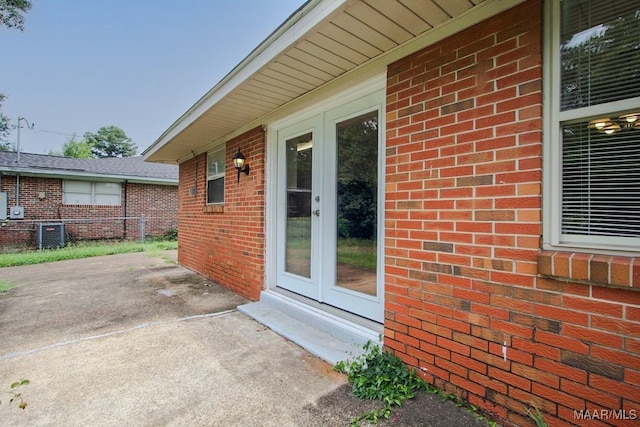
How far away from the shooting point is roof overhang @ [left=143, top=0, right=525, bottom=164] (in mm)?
1768

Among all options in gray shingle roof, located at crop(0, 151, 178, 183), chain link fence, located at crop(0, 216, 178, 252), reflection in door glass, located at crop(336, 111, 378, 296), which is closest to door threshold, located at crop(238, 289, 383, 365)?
reflection in door glass, located at crop(336, 111, 378, 296)

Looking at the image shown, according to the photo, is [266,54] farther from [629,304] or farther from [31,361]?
[31,361]

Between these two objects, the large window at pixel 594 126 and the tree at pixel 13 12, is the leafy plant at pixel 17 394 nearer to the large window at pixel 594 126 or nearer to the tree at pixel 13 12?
the large window at pixel 594 126

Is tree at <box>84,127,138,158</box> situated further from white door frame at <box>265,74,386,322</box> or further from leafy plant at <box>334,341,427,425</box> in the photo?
leafy plant at <box>334,341,427,425</box>

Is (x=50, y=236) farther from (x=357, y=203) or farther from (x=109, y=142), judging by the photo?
(x=109, y=142)

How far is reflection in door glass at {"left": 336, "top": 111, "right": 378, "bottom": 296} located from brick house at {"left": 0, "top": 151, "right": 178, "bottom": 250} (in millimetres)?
9073

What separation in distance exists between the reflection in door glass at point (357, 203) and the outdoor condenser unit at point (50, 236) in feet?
39.1

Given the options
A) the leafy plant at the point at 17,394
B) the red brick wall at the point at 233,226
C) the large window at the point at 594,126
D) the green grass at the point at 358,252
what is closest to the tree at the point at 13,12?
the red brick wall at the point at 233,226

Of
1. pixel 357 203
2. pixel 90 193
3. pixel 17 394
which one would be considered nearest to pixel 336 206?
pixel 357 203

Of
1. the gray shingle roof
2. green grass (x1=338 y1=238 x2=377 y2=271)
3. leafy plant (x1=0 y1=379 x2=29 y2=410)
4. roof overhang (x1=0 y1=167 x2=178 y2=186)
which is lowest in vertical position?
leafy plant (x1=0 y1=379 x2=29 y2=410)

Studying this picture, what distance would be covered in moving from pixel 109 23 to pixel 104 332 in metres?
12.7

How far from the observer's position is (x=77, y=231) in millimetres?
11359

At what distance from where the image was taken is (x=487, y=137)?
1720mm

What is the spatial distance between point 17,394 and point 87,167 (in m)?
13.1
